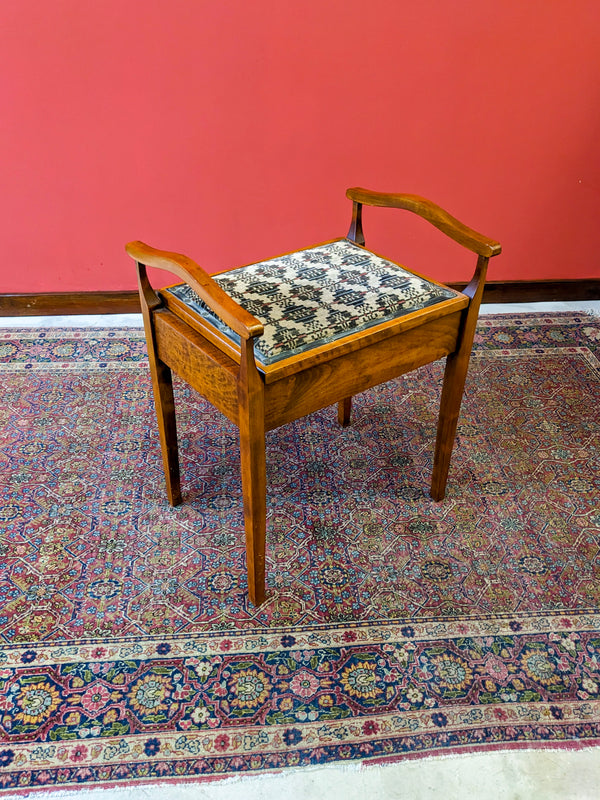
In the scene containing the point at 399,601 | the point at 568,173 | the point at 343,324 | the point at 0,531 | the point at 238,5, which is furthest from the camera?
the point at 568,173

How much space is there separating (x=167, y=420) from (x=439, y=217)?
858mm

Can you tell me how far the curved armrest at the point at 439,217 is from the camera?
154 centimetres

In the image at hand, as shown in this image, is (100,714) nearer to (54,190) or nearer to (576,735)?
(576,735)

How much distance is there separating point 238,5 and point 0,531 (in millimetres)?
1901

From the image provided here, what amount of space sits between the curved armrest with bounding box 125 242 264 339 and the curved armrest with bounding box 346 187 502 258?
607 millimetres

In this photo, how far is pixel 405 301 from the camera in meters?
1.56

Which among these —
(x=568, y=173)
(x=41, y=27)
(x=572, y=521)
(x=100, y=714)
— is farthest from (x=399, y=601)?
(x=41, y=27)

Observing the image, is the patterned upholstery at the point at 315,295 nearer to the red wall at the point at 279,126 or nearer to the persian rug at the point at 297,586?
the persian rug at the point at 297,586

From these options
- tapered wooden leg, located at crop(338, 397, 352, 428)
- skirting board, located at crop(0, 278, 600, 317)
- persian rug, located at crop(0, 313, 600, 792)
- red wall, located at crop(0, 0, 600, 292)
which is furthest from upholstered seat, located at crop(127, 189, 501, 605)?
skirting board, located at crop(0, 278, 600, 317)

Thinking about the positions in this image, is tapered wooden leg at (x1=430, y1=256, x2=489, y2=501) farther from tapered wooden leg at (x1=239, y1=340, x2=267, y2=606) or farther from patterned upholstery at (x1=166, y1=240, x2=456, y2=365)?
tapered wooden leg at (x1=239, y1=340, x2=267, y2=606)

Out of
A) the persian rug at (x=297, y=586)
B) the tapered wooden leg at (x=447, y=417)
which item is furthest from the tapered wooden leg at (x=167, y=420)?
the tapered wooden leg at (x=447, y=417)

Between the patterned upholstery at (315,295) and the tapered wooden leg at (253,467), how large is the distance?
0.08 meters

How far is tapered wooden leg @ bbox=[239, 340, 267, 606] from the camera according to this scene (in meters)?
1.30

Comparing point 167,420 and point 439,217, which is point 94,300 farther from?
point 439,217
